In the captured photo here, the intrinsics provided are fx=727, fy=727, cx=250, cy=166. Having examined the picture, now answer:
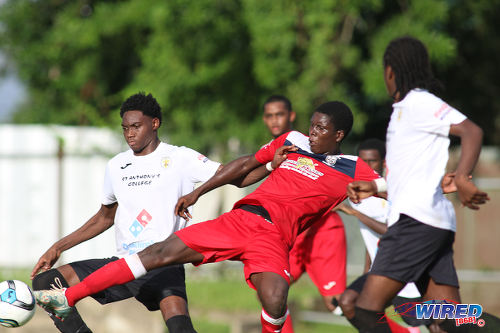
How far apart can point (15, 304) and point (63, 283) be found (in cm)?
42

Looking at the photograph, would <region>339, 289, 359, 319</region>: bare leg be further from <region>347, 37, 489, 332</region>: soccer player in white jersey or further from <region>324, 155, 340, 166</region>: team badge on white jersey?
<region>347, 37, 489, 332</region>: soccer player in white jersey

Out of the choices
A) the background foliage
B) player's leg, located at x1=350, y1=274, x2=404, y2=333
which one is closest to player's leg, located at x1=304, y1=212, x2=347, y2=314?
player's leg, located at x1=350, y1=274, x2=404, y2=333

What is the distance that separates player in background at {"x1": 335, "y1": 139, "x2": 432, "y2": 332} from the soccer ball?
2.71 meters

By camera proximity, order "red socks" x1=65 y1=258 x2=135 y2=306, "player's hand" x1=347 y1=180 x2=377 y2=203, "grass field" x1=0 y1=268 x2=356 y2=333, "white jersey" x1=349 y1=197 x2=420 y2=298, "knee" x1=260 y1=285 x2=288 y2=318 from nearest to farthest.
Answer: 1. "player's hand" x1=347 y1=180 x2=377 y2=203
2. "knee" x1=260 y1=285 x2=288 y2=318
3. "red socks" x1=65 y1=258 x2=135 y2=306
4. "white jersey" x1=349 y1=197 x2=420 y2=298
5. "grass field" x1=0 y1=268 x2=356 y2=333

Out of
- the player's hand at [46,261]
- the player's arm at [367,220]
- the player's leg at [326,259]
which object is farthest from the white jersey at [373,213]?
the player's hand at [46,261]

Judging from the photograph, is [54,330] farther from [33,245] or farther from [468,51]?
[468,51]

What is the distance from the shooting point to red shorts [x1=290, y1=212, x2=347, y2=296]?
7418 millimetres

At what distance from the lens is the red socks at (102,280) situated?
5449mm

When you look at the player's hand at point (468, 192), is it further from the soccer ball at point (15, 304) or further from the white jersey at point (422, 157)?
the soccer ball at point (15, 304)

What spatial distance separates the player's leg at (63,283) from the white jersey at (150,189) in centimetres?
46

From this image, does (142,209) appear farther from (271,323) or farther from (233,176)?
(271,323)

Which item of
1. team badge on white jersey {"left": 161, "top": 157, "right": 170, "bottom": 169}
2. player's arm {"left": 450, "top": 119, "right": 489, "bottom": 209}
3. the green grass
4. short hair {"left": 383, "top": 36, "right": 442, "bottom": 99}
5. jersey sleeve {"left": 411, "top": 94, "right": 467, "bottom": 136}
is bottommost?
the green grass

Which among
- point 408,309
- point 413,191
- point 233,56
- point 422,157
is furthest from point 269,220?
point 233,56

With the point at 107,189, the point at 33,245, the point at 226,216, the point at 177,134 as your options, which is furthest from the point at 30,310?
the point at 177,134
